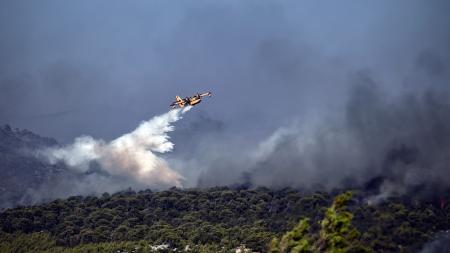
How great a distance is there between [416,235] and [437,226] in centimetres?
5033

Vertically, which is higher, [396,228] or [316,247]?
[396,228]

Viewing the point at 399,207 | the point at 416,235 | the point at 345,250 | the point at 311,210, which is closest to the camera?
the point at 345,250

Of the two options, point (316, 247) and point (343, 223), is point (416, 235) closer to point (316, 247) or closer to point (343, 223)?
point (316, 247)

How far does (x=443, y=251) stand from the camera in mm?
156125

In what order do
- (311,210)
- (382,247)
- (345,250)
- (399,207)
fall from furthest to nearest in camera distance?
(399,207) < (311,210) < (382,247) < (345,250)

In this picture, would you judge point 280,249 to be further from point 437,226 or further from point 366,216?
point 437,226

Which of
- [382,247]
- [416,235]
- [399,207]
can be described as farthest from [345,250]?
[399,207]

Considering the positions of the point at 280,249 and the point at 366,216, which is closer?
the point at 280,249

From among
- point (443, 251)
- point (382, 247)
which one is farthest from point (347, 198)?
point (443, 251)

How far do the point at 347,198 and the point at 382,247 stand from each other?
3626cm

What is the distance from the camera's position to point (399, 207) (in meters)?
194

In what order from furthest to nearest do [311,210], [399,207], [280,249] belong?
[399,207]
[311,210]
[280,249]

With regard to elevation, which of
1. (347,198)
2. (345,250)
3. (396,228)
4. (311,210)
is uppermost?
(311,210)

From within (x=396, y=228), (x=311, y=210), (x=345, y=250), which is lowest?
(x=345, y=250)
